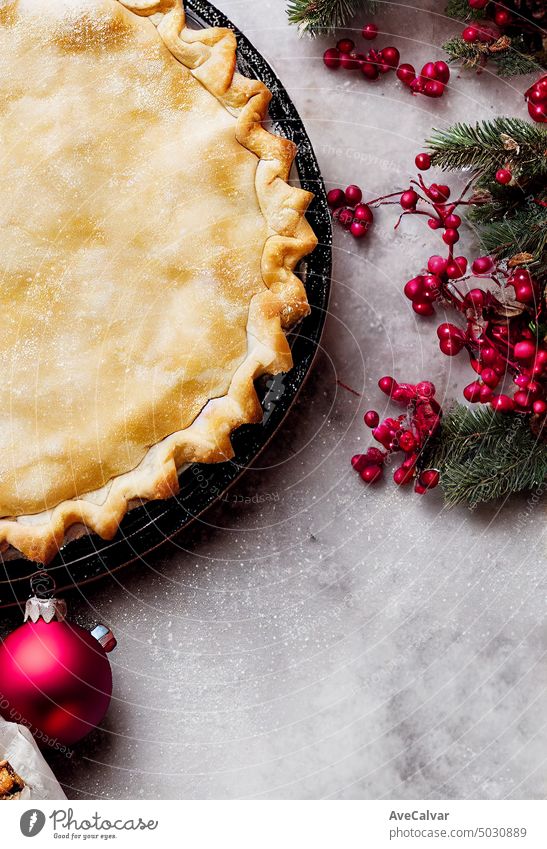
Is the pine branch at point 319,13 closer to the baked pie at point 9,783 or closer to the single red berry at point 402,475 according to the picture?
the single red berry at point 402,475

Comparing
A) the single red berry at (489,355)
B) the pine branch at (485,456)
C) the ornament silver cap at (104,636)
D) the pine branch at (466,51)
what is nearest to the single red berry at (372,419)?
the pine branch at (485,456)

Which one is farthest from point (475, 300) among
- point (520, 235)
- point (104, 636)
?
point (104, 636)

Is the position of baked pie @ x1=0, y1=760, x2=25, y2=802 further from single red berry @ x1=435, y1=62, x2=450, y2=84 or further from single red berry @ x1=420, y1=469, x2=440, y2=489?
single red berry @ x1=435, y1=62, x2=450, y2=84

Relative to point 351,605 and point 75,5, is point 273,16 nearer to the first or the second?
point 75,5

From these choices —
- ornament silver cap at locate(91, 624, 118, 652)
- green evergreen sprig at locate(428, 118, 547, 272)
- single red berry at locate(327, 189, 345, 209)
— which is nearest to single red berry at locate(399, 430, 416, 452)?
green evergreen sprig at locate(428, 118, 547, 272)

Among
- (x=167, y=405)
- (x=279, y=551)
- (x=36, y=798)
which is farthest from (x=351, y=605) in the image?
(x=36, y=798)
